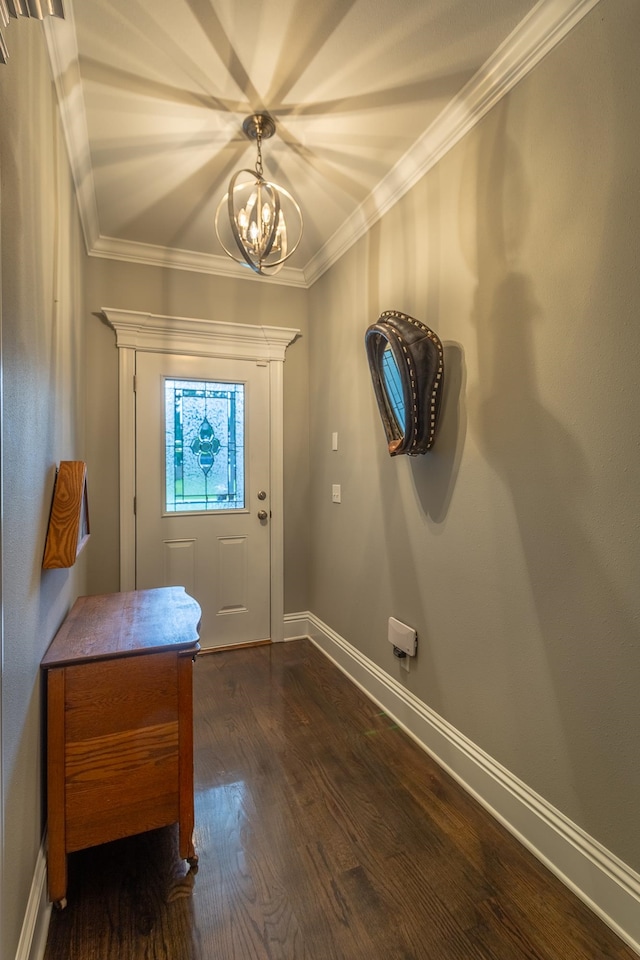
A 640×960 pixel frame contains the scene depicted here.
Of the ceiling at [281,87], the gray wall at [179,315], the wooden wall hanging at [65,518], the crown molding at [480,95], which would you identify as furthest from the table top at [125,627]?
the crown molding at [480,95]

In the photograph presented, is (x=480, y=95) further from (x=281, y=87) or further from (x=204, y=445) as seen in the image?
(x=204, y=445)

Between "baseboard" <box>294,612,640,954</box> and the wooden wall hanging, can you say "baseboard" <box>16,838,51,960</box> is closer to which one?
the wooden wall hanging

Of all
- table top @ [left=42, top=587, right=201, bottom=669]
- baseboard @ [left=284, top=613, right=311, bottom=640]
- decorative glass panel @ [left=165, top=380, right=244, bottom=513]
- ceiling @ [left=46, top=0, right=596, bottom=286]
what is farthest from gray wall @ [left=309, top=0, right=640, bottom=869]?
decorative glass panel @ [left=165, top=380, right=244, bottom=513]

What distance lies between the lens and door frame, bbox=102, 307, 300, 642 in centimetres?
276

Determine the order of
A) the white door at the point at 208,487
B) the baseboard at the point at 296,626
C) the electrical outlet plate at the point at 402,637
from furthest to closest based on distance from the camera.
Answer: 1. the baseboard at the point at 296,626
2. the white door at the point at 208,487
3. the electrical outlet plate at the point at 402,637

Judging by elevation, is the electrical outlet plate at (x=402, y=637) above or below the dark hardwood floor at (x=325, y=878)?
above

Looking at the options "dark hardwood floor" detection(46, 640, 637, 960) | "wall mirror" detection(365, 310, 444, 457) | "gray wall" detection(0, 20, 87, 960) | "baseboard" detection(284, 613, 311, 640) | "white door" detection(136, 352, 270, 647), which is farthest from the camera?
"baseboard" detection(284, 613, 311, 640)

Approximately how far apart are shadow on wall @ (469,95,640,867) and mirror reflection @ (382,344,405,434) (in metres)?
0.30

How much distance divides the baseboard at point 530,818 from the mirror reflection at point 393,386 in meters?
1.26

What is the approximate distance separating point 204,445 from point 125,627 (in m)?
1.59

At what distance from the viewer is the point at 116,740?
4.40 ft

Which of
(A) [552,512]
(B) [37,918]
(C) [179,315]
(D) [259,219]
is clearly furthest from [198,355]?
(B) [37,918]

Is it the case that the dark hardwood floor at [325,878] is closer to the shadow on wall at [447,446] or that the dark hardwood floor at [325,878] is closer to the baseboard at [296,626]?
the shadow on wall at [447,446]

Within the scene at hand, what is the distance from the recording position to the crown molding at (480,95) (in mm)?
1340
